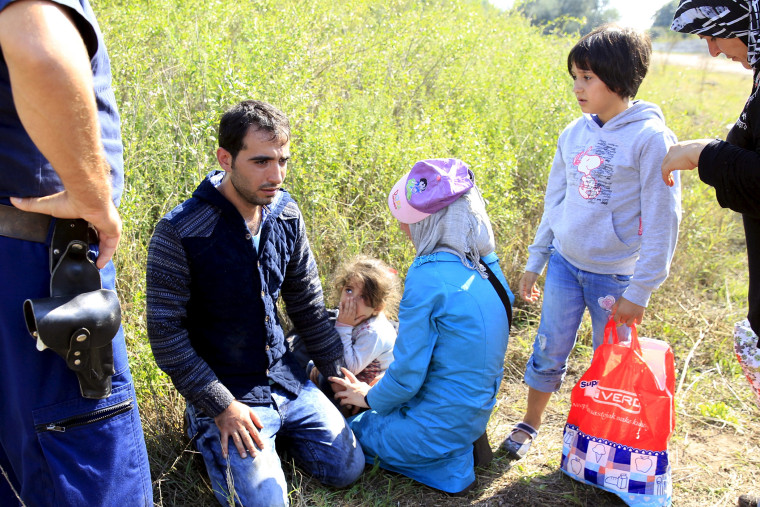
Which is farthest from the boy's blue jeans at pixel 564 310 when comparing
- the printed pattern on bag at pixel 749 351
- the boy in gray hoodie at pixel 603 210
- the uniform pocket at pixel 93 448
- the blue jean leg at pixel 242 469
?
the uniform pocket at pixel 93 448

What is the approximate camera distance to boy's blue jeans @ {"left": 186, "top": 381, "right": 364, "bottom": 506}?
2.59 metres

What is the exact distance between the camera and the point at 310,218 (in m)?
4.03

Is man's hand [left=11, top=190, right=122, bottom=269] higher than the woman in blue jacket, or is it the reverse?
man's hand [left=11, top=190, right=122, bottom=269]

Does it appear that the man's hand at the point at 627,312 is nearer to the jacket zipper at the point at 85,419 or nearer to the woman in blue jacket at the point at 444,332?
the woman in blue jacket at the point at 444,332

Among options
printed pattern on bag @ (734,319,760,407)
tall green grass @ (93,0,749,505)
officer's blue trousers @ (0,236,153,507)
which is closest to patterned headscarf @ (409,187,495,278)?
printed pattern on bag @ (734,319,760,407)

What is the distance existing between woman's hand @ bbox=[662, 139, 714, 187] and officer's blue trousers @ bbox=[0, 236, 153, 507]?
74.9 inches

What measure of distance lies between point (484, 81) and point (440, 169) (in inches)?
163

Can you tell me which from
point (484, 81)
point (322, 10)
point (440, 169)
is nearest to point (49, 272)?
point (440, 169)

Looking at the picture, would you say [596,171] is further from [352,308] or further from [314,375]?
[314,375]

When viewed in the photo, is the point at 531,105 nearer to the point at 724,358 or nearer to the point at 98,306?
the point at 724,358

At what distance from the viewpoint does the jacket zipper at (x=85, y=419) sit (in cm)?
179

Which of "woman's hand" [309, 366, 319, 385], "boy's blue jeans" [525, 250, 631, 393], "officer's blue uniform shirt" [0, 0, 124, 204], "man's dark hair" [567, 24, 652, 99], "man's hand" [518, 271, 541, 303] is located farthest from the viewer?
"woman's hand" [309, 366, 319, 385]

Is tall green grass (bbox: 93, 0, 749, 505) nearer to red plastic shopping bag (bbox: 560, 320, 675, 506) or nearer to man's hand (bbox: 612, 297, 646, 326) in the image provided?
red plastic shopping bag (bbox: 560, 320, 675, 506)

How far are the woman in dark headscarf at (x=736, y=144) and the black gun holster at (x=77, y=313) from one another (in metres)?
1.89
